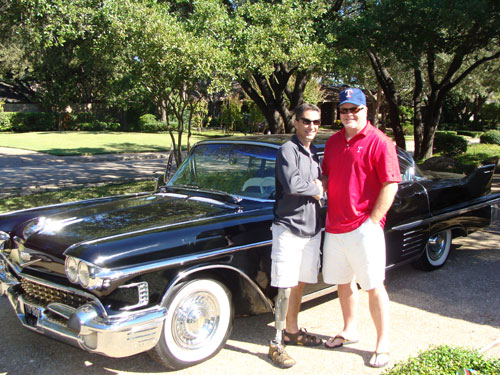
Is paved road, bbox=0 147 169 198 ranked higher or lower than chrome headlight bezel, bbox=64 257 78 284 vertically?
lower

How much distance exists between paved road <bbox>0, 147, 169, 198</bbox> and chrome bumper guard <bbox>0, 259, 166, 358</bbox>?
8.95 meters

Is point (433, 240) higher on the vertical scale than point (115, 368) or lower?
higher

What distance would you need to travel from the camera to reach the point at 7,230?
4156 millimetres

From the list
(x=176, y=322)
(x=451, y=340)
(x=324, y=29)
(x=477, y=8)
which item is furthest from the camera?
(x=324, y=29)

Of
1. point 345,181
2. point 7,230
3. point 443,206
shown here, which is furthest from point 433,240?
point 7,230

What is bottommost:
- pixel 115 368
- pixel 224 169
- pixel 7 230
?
pixel 115 368

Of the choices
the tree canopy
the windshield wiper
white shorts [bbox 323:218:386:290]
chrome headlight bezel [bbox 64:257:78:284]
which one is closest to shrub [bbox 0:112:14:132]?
the tree canopy

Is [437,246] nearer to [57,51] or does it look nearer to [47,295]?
Answer: [47,295]

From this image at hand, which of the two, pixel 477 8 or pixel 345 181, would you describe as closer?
pixel 345 181

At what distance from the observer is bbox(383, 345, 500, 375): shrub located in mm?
2873

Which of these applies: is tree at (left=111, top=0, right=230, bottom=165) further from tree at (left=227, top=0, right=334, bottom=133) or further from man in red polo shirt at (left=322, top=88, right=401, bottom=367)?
man in red polo shirt at (left=322, top=88, right=401, bottom=367)

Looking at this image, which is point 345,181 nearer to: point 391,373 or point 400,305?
point 391,373

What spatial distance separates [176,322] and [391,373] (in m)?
1.47

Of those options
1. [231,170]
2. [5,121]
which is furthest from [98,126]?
[231,170]
